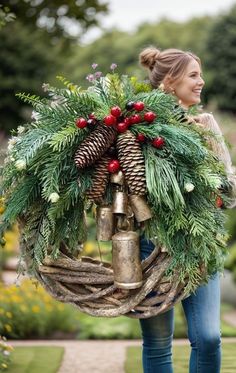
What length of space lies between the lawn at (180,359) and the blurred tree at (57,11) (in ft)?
10.8

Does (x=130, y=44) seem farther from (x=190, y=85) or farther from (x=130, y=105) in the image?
(x=130, y=105)

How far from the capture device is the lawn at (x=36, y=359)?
17.3 feet

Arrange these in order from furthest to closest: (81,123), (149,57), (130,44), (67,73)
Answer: (130,44) → (67,73) → (149,57) → (81,123)

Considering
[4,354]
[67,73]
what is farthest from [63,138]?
[67,73]

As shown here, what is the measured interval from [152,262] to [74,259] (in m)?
0.33

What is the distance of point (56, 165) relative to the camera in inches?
112

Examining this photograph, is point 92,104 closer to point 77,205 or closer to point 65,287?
point 77,205

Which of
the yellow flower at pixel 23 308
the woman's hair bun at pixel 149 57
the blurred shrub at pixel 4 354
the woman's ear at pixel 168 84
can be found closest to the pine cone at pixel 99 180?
the woman's ear at pixel 168 84

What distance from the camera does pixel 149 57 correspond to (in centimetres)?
365

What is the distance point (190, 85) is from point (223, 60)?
2417cm

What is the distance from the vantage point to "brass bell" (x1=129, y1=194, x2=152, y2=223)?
283cm

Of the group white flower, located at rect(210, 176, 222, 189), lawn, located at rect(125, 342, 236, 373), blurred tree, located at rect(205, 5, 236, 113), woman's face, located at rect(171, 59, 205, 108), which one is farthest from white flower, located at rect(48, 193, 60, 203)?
blurred tree, located at rect(205, 5, 236, 113)

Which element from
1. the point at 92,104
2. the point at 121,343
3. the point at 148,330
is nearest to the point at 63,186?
the point at 92,104

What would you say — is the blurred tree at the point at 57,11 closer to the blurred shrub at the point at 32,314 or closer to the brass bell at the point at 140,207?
the blurred shrub at the point at 32,314
